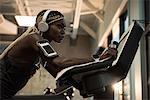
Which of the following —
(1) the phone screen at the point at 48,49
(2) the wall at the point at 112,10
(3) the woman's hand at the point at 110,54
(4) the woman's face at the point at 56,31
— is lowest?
(3) the woman's hand at the point at 110,54

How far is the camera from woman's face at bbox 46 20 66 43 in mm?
1442

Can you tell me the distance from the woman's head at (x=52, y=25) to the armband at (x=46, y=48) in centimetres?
9

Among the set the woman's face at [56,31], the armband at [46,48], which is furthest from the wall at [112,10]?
the armband at [46,48]

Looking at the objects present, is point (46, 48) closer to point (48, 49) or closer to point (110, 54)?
point (48, 49)

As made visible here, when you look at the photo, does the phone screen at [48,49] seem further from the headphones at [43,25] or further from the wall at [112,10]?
the wall at [112,10]

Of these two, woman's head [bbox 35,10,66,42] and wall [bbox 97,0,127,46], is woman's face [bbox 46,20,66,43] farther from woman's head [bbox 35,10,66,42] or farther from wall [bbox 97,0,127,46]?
wall [bbox 97,0,127,46]

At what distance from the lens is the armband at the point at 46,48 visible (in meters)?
1.25

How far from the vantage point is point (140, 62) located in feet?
11.8

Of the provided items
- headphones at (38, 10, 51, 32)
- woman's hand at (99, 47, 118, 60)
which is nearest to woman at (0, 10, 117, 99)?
headphones at (38, 10, 51, 32)

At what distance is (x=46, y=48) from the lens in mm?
1292

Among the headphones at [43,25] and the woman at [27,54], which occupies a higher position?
the headphones at [43,25]

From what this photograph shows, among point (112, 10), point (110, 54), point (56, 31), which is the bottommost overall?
point (110, 54)

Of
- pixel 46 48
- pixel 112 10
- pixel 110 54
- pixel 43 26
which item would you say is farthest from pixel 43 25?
pixel 112 10

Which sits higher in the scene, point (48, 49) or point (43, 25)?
point (43, 25)
